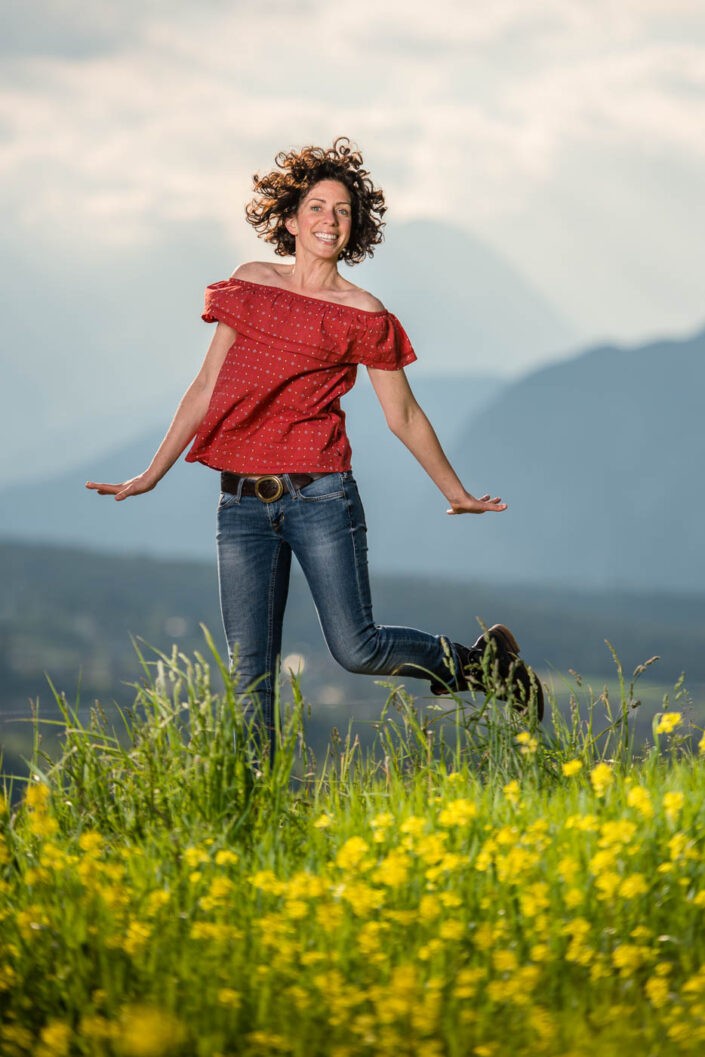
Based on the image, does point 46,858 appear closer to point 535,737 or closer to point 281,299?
point 535,737

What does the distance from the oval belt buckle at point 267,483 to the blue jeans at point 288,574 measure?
0.08 feet

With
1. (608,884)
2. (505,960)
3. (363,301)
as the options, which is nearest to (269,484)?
(363,301)

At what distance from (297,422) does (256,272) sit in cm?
64

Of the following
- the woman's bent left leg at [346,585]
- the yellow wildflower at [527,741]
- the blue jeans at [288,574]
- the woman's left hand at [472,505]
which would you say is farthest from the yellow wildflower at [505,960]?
the woman's left hand at [472,505]

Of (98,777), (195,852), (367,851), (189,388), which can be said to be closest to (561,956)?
(367,851)

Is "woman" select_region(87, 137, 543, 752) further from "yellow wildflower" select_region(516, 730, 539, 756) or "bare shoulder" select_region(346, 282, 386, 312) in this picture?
"yellow wildflower" select_region(516, 730, 539, 756)

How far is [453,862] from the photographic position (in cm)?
324

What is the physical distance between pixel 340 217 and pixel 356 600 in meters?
1.42

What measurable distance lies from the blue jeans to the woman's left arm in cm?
38

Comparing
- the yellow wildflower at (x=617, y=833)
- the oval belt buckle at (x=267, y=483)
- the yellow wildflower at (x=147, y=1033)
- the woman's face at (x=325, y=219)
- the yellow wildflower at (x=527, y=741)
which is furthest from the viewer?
the woman's face at (x=325, y=219)

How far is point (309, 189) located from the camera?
488cm

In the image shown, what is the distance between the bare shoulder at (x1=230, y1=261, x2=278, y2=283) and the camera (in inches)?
192

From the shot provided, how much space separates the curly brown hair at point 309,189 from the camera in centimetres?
489

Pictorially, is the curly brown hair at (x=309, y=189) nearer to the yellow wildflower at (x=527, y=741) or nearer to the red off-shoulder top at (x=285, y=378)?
the red off-shoulder top at (x=285, y=378)
